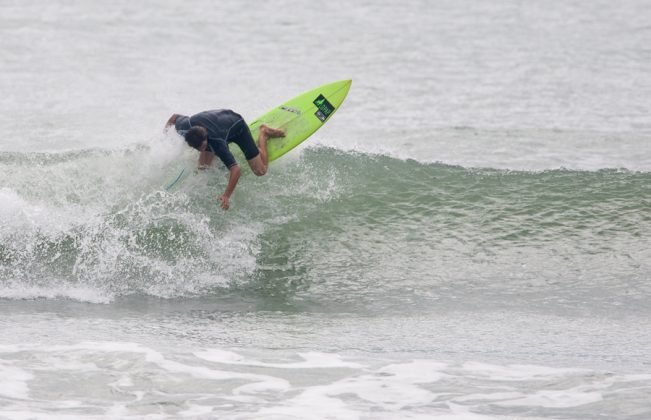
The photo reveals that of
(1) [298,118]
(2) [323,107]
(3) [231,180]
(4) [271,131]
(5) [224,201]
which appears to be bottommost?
(5) [224,201]

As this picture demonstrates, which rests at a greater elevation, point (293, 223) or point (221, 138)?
point (221, 138)

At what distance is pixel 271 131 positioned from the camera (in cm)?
1131

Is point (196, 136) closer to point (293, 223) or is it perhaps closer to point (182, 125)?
point (182, 125)

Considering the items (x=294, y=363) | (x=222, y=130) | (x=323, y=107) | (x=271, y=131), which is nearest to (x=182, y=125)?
(x=222, y=130)

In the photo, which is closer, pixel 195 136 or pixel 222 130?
pixel 195 136

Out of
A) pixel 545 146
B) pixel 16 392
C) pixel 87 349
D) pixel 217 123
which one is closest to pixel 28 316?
pixel 87 349

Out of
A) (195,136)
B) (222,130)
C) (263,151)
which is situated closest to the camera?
(195,136)

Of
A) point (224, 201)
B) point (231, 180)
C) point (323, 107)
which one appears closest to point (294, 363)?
point (224, 201)

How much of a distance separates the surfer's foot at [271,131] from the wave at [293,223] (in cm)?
58

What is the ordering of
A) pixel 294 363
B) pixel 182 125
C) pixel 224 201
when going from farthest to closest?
pixel 182 125 < pixel 224 201 < pixel 294 363

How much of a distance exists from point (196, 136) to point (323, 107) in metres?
2.55

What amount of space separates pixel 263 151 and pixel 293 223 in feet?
3.09

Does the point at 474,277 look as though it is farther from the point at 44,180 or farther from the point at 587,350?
the point at 44,180

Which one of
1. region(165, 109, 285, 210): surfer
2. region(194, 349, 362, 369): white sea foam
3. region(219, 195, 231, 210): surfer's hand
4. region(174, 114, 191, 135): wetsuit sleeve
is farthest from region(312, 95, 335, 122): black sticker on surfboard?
region(194, 349, 362, 369): white sea foam
